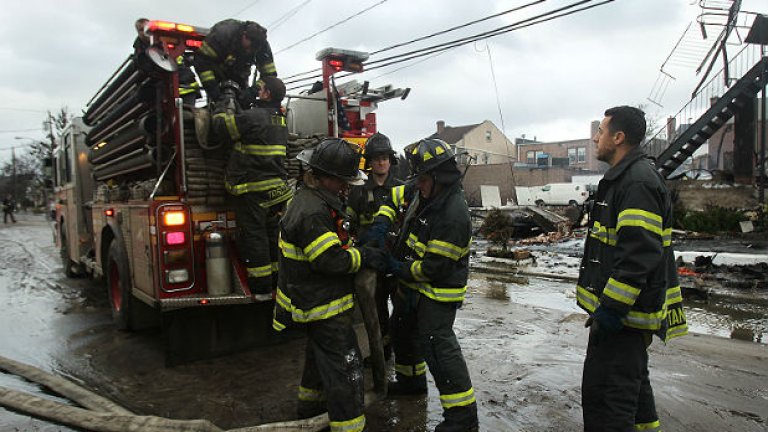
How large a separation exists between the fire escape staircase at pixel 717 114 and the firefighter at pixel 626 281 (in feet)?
46.3

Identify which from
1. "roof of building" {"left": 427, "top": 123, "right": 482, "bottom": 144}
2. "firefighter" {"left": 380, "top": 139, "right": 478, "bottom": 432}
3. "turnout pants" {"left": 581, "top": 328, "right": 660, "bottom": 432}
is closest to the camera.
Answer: "turnout pants" {"left": 581, "top": 328, "right": 660, "bottom": 432}

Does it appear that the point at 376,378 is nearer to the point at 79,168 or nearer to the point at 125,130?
the point at 125,130

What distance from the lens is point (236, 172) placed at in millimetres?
4273

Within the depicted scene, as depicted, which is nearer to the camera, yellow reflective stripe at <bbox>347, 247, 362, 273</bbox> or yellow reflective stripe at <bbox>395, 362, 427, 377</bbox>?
yellow reflective stripe at <bbox>347, 247, 362, 273</bbox>

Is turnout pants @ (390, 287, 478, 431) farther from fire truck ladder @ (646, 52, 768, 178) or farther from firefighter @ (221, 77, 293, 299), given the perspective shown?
fire truck ladder @ (646, 52, 768, 178)

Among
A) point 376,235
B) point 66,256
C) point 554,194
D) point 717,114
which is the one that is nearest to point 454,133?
Result: point 554,194

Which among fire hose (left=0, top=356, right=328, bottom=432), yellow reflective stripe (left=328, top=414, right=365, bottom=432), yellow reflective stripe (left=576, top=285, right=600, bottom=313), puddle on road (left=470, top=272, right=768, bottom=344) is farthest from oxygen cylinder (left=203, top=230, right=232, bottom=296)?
puddle on road (left=470, top=272, right=768, bottom=344)

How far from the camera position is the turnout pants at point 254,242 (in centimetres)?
425

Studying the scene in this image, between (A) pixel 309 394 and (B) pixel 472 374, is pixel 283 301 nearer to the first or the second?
(A) pixel 309 394

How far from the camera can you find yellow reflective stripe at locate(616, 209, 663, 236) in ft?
7.85

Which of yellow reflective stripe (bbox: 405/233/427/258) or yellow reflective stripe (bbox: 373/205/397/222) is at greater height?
yellow reflective stripe (bbox: 373/205/397/222)

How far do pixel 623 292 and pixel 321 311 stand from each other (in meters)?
1.60

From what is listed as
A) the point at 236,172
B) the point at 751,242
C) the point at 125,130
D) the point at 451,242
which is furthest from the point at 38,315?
the point at 751,242

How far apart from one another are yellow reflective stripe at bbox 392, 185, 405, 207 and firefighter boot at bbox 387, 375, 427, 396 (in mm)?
1299
